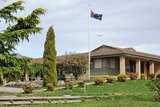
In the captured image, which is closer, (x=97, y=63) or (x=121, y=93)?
(x=121, y=93)

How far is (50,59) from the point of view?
38.2m

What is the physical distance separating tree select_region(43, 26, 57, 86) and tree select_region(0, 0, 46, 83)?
11482mm

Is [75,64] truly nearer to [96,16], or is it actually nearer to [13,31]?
[96,16]

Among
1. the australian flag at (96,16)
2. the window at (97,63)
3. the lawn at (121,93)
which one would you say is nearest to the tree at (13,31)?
the lawn at (121,93)

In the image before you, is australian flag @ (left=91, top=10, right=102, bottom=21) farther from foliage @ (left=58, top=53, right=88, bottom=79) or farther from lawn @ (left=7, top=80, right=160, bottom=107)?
lawn @ (left=7, top=80, right=160, bottom=107)

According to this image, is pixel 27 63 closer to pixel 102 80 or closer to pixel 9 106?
pixel 9 106

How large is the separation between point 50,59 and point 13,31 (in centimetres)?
1370

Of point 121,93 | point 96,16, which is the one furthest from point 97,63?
point 121,93

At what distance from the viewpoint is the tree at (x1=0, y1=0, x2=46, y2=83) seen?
24469mm

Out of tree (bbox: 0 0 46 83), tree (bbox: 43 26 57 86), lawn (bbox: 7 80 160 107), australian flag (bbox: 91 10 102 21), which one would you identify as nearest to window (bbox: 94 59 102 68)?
australian flag (bbox: 91 10 102 21)

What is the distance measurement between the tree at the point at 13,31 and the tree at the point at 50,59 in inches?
452

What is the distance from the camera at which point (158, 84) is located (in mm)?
24422

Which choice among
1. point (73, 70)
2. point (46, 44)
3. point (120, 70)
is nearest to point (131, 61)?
point (120, 70)

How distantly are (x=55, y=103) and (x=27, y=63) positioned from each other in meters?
6.10
